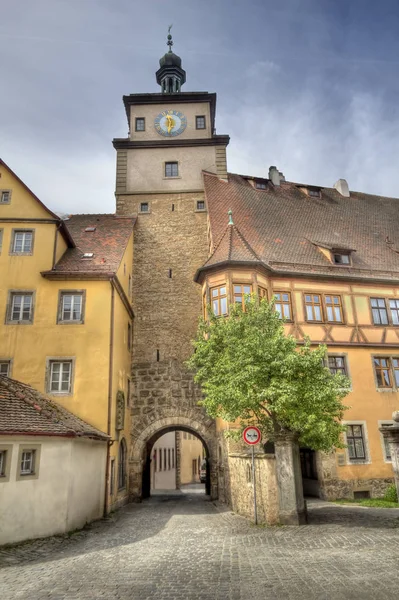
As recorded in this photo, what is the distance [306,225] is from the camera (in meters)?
23.5

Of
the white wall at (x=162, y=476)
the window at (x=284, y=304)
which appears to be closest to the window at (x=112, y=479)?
the window at (x=284, y=304)

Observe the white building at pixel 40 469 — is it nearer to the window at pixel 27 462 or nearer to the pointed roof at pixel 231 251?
the window at pixel 27 462

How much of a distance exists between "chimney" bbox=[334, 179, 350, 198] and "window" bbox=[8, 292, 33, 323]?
2022cm

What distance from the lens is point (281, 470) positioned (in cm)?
1164

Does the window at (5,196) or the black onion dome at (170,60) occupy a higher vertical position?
the black onion dome at (170,60)

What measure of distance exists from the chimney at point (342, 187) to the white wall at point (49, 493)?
2204cm

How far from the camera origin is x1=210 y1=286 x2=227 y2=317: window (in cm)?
1836

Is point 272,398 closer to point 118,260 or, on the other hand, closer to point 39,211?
point 118,260

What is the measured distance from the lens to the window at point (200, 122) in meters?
26.7

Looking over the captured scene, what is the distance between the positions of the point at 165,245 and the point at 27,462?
13992mm

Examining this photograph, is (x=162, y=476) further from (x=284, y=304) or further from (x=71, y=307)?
(x=71, y=307)

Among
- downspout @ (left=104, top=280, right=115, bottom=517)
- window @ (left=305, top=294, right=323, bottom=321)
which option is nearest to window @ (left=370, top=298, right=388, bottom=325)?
window @ (left=305, top=294, right=323, bottom=321)

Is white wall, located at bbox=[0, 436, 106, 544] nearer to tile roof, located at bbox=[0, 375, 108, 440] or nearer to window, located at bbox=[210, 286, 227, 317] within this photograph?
tile roof, located at bbox=[0, 375, 108, 440]

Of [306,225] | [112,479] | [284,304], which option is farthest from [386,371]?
[112,479]
